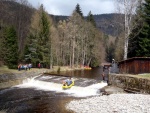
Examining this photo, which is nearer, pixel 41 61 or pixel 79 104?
pixel 79 104

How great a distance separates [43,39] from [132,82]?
2657cm

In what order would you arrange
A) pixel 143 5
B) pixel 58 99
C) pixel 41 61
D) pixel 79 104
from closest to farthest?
pixel 79 104 < pixel 58 99 < pixel 143 5 < pixel 41 61

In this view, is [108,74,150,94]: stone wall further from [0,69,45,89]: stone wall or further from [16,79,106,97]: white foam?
[0,69,45,89]: stone wall

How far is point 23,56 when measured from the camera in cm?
4988

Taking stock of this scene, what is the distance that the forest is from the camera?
135 ft

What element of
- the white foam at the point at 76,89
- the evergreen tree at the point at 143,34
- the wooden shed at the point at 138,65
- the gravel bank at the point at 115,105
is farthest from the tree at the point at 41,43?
the gravel bank at the point at 115,105

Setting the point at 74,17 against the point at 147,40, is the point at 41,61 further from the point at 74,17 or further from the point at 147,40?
the point at 147,40

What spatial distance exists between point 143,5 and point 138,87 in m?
23.7

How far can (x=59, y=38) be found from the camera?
62125mm

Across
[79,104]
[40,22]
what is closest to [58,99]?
[79,104]

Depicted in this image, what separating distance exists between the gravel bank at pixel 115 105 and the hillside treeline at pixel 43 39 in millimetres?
24729

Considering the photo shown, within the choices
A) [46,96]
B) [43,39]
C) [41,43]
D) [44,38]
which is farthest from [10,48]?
[46,96]

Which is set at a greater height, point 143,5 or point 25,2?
point 25,2

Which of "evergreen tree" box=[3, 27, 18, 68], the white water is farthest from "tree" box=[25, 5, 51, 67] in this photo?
the white water
